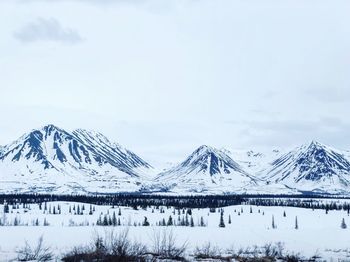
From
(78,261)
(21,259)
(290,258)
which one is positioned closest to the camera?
(78,261)

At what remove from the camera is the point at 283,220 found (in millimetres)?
194000

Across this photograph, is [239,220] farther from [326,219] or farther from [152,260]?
[152,260]

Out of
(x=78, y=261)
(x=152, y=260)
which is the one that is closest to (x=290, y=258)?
(x=152, y=260)

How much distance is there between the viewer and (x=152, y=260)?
38.1 m

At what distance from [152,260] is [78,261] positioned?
484 cm

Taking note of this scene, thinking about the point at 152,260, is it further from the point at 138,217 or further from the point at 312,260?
the point at 138,217

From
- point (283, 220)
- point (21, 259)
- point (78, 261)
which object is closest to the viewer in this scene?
point (78, 261)

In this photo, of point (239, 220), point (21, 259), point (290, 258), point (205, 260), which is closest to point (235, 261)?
point (205, 260)

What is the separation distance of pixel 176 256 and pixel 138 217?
159 meters

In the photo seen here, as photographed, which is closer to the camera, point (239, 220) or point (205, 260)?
point (205, 260)

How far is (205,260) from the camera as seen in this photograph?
42000 mm

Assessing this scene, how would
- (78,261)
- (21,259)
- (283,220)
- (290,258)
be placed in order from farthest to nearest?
1. (283,220)
2. (290,258)
3. (21,259)
4. (78,261)

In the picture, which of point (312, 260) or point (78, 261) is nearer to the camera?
point (78, 261)

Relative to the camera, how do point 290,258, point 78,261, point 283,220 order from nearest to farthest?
point 78,261, point 290,258, point 283,220
